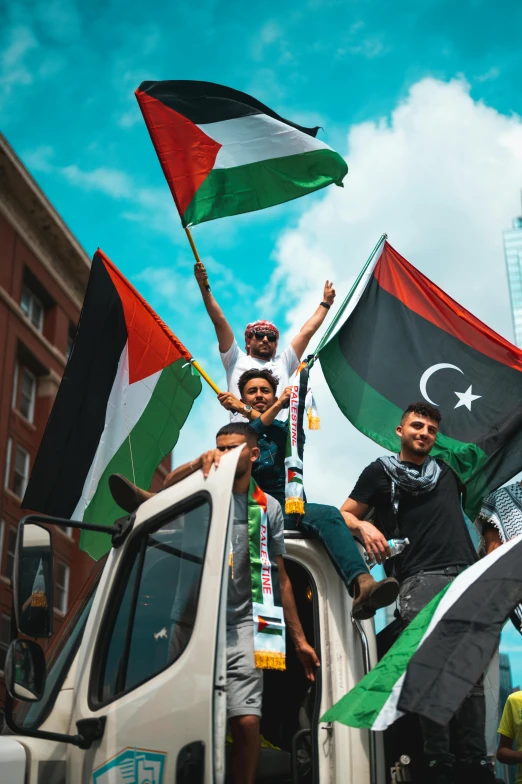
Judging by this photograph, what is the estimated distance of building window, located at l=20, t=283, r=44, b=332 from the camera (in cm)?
3500

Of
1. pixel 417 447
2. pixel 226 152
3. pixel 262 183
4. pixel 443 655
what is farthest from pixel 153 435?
pixel 443 655

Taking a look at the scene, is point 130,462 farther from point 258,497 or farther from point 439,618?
point 439,618

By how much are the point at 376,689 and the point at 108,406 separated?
388 cm

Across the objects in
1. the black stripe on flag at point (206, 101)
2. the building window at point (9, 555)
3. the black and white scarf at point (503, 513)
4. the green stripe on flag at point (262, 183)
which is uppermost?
the building window at point (9, 555)

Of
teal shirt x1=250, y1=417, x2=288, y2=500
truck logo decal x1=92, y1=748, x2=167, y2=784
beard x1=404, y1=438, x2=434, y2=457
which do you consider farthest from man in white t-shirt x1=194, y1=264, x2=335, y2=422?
truck logo decal x1=92, y1=748, x2=167, y2=784

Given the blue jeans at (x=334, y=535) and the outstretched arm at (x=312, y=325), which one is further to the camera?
the outstretched arm at (x=312, y=325)

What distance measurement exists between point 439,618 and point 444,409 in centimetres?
333

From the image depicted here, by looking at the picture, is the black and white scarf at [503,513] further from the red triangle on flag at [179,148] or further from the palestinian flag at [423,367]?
the red triangle on flag at [179,148]

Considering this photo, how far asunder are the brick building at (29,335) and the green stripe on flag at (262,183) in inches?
953

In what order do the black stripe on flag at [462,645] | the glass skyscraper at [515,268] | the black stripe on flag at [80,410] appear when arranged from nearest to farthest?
the black stripe on flag at [462,645] → the black stripe on flag at [80,410] → the glass skyscraper at [515,268]

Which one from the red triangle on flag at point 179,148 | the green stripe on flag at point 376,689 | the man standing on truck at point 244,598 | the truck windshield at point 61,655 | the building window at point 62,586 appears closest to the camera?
the green stripe on flag at point 376,689

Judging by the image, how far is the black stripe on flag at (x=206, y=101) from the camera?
7.85 m

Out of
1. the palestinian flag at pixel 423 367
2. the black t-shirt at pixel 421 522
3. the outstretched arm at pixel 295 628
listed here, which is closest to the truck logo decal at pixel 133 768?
the outstretched arm at pixel 295 628

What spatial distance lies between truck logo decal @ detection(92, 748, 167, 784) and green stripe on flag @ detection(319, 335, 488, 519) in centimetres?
311
